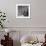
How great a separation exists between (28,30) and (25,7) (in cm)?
52

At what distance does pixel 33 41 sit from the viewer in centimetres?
268

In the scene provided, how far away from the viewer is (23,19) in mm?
3045

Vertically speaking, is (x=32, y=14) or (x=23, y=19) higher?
(x=32, y=14)

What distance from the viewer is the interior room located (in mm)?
3018

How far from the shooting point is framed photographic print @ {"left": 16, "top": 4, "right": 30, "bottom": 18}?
302 cm

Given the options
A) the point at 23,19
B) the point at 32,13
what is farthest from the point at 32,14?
the point at 23,19

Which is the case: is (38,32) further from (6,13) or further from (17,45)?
(6,13)

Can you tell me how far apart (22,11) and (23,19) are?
181 millimetres

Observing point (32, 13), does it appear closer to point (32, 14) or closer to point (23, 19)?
point (32, 14)

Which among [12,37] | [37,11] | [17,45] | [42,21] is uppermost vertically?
[37,11]

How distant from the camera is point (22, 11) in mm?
3041

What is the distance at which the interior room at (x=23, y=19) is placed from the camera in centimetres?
302

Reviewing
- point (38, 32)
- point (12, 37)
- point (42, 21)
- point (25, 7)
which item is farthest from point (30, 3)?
point (12, 37)

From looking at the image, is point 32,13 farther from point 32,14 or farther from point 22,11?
point 22,11
